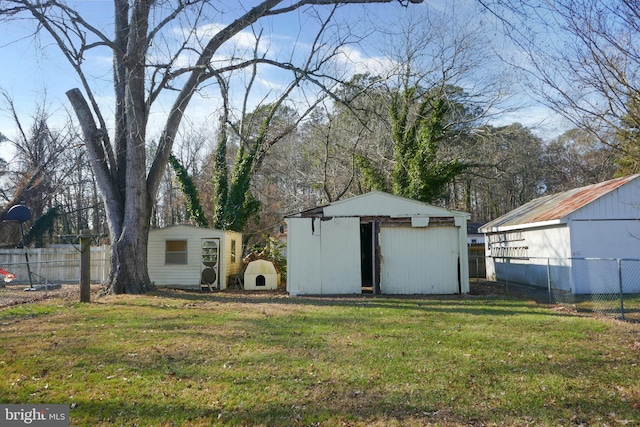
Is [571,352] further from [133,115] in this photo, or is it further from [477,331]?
[133,115]

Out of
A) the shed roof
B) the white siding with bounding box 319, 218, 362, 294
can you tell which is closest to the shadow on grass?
the white siding with bounding box 319, 218, 362, 294

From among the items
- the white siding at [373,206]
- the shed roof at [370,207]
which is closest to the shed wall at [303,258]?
the shed roof at [370,207]

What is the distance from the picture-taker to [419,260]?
13883mm

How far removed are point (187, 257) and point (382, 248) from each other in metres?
6.94

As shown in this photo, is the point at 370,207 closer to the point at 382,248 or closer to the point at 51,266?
the point at 382,248

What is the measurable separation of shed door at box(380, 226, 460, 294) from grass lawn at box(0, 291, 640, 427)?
4.39 m

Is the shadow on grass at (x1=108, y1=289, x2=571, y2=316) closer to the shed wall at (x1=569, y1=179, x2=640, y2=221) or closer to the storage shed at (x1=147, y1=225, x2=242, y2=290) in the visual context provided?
the storage shed at (x1=147, y1=225, x2=242, y2=290)

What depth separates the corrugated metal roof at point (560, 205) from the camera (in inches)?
525

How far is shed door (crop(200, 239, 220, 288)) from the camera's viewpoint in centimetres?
1565

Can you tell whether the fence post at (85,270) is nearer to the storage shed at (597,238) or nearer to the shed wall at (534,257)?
the shed wall at (534,257)

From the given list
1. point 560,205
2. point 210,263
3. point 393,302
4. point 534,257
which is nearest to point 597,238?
point 534,257

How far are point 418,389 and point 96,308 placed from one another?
8068 mm

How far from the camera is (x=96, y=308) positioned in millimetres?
9969

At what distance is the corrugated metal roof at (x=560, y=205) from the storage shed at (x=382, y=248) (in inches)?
119
